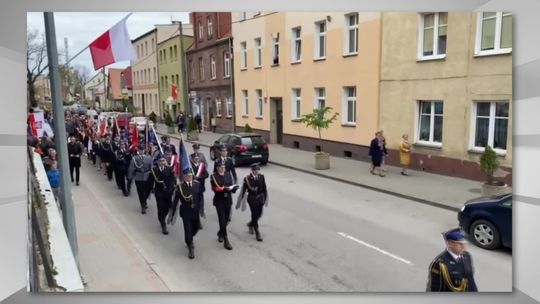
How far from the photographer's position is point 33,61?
18.0 feet

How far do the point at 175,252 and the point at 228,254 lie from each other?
2.53ft

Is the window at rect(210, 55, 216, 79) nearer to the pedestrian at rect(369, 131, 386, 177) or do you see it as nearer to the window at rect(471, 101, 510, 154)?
the pedestrian at rect(369, 131, 386, 177)

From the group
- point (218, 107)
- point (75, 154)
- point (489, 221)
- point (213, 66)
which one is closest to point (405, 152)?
point (489, 221)

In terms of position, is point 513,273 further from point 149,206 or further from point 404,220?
point 149,206

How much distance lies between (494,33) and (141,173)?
5465 mm

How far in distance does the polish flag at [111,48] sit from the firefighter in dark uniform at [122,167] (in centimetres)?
138

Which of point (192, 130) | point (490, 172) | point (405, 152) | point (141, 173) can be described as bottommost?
point (141, 173)

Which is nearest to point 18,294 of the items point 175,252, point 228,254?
point 175,252

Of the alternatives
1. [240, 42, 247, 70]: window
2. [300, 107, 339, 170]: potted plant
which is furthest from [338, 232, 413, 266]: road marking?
[240, 42, 247, 70]: window

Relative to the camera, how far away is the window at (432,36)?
5.64 meters

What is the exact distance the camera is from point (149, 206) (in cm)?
641

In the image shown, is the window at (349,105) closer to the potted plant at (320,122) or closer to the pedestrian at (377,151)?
the potted plant at (320,122)

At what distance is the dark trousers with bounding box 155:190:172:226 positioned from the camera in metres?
6.20

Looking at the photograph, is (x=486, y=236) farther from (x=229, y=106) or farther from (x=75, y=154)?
(x=75, y=154)
